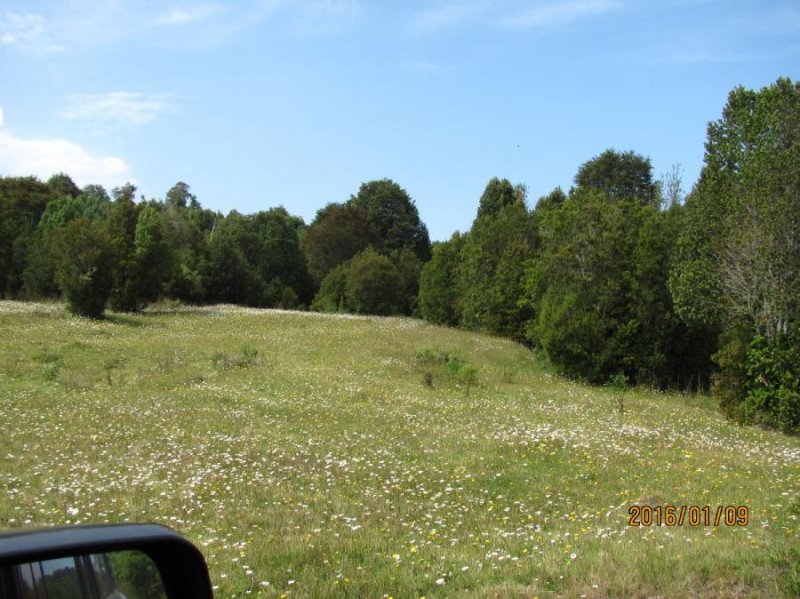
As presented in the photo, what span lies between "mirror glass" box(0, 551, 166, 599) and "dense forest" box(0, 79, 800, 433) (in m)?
21.8

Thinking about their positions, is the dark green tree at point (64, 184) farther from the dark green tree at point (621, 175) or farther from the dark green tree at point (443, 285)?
the dark green tree at point (621, 175)

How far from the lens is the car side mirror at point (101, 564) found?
207 centimetres

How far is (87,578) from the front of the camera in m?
2.24

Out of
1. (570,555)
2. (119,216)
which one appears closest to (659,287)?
(570,555)

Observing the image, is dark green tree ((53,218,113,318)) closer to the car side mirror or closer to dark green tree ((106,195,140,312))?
dark green tree ((106,195,140,312))

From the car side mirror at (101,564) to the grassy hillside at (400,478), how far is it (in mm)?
3487

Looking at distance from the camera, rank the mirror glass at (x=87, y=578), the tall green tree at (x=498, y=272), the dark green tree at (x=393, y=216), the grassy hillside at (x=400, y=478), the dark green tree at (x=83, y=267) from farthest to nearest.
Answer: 1. the dark green tree at (x=393, y=216)
2. the tall green tree at (x=498, y=272)
3. the dark green tree at (x=83, y=267)
4. the grassy hillside at (x=400, y=478)
5. the mirror glass at (x=87, y=578)

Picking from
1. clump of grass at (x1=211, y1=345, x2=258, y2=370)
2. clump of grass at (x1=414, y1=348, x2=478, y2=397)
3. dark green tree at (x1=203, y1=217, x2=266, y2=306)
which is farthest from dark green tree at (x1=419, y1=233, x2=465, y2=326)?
clump of grass at (x1=211, y1=345, x2=258, y2=370)

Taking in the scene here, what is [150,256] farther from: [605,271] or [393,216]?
[393,216]

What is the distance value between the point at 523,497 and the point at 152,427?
364 inches

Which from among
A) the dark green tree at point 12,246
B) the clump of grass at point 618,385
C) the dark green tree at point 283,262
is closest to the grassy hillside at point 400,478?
the clump of grass at point 618,385

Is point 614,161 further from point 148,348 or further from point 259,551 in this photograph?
point 259,551

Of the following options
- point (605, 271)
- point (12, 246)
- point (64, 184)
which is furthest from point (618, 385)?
point (64, 184)
